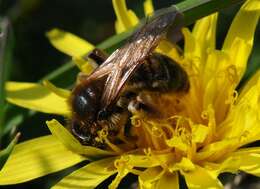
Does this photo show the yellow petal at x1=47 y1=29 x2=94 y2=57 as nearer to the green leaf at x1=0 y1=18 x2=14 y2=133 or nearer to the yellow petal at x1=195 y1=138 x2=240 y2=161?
the green leaf at x1=0 y1=18 x2=14 y2=133

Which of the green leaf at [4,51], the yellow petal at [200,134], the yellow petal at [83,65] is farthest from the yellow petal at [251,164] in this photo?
the green leaf at [4,51]

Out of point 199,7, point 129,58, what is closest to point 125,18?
point 199,7

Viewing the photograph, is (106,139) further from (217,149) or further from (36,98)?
(36,98)

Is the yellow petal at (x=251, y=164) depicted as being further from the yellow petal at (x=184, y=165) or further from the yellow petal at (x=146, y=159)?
the yellow petal at (x=146, y=159)

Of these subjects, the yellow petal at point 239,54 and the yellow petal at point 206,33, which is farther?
the yellow petal at point 206,33

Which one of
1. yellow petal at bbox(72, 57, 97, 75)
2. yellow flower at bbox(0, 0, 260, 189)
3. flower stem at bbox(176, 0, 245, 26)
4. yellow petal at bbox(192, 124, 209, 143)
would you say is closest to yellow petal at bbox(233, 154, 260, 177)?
yellow flower at bbox(0, 0, 260, 189)
